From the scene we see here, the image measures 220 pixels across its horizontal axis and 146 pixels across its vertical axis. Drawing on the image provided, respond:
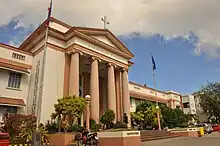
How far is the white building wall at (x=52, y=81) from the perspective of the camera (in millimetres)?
19739

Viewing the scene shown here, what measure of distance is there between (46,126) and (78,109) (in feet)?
11.8

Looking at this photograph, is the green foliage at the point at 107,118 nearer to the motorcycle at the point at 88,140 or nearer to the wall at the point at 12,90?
the motorcycle at the point at 88,140

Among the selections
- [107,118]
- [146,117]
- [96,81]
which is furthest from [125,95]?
[107,118]

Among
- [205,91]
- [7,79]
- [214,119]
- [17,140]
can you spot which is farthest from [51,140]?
[214,119]

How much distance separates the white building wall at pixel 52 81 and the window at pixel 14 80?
2.80 meters

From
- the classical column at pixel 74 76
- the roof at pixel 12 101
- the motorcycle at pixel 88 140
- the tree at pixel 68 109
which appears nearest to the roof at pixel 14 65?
the roof at pixel 12 101

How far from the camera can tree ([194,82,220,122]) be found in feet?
162

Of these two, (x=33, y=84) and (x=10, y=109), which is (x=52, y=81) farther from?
(x=10, y=109)

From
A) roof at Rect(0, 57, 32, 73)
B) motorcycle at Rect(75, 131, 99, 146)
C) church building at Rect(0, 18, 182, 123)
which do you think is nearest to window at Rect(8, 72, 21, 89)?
church building at Rect(0, 18, 182, 123)

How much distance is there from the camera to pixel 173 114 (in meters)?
32.4

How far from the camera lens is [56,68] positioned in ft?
71.0

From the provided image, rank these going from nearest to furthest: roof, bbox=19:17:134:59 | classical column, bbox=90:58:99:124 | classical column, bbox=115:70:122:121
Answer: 1. classical column, bbox=90:58:99:124
2. roof, bbox=19:17:134:59
3. classical column, bbox=115:70:122:121

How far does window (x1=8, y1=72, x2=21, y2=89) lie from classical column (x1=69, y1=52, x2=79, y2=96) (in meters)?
4.89

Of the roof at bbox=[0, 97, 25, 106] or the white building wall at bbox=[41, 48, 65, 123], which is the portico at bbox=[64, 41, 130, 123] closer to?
the white building wall at bbox=[41, 48, 65, 123]
